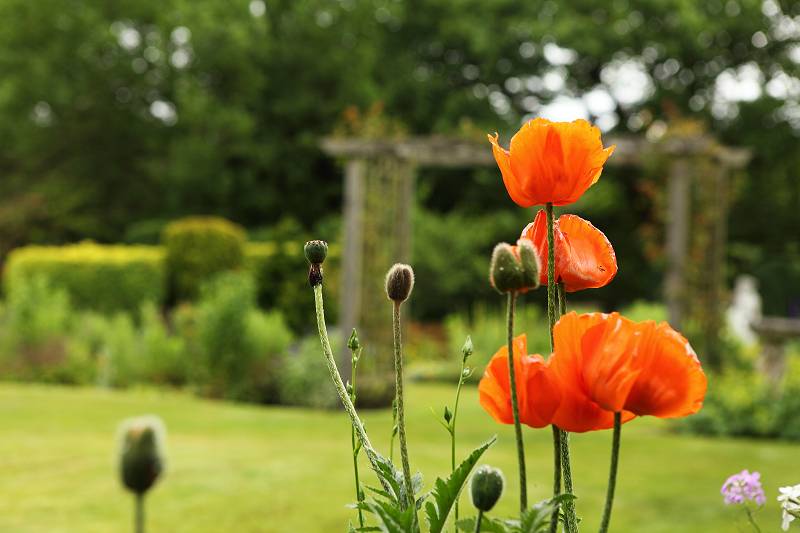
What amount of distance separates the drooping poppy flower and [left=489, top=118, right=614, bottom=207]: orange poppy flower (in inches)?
6.3

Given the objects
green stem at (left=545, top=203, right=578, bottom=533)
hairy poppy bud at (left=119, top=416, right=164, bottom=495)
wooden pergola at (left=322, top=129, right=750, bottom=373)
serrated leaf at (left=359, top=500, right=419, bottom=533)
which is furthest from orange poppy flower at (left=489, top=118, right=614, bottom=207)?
wooden pergola at (left=322, top=129, right=750, bottom=373)

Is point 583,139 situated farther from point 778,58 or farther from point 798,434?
point 778,58

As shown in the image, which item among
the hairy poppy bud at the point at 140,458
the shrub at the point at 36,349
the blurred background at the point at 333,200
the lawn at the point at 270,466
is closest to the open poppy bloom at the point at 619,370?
the hairy poppy bud at the point at 140,458

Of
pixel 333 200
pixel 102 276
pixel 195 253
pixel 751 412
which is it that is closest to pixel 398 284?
pixel 751 412

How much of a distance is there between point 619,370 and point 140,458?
100cm

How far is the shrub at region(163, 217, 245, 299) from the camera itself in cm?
1433

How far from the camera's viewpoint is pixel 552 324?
110cm

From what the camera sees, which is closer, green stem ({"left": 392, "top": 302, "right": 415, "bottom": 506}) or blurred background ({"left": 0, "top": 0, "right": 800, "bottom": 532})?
green stem ({"left": 392, "top": 302, "right": 415, "bottom": 506})

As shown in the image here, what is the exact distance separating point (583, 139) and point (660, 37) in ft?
61.7

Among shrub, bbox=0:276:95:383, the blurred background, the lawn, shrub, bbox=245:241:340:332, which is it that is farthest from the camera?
shrub, bbox=245:241:340:332

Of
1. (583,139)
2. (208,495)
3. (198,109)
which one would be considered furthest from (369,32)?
(583,139)

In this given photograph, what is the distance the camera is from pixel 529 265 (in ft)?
3.19

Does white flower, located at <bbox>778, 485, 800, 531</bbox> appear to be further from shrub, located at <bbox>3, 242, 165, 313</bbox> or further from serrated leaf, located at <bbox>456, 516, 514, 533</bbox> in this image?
shrub, located at <bbox>3, 242, 165, 313</bbox>

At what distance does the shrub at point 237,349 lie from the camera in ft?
→ 32.2
